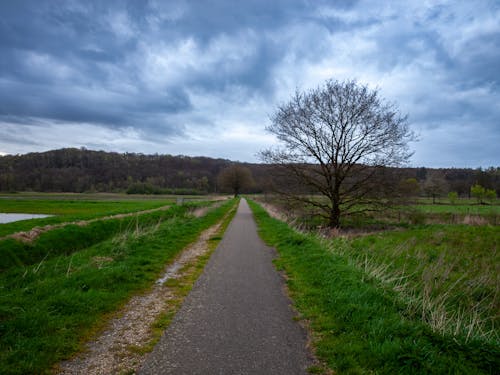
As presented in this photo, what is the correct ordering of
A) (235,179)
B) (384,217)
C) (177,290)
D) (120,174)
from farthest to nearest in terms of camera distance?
(120,174) < (235,179) < (384,217) < (177,290)

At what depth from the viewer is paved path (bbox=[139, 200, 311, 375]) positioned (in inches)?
140

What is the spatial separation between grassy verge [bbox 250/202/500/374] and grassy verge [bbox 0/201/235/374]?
358cm

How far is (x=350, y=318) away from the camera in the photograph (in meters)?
4.95

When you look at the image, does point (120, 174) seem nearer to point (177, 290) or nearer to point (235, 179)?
point (235, 179)

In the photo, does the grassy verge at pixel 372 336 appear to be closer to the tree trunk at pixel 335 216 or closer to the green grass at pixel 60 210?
the tree trunk at pixel 335 216

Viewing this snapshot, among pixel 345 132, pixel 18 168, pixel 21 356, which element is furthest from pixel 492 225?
pixel 18 168

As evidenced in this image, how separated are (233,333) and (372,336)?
2114 millimetres

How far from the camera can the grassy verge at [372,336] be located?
144 inches

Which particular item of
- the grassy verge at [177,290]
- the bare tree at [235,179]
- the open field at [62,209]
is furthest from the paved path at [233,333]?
the bare tree at [235,179]

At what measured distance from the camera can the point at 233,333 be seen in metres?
4.40

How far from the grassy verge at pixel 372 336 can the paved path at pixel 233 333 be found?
0.42 m

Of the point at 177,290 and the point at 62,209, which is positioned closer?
the point at 177,290

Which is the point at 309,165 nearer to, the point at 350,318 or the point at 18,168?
the point at 350,318

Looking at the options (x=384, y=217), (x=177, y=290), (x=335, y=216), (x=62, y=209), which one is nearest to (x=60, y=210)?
(x=62, y=209)
